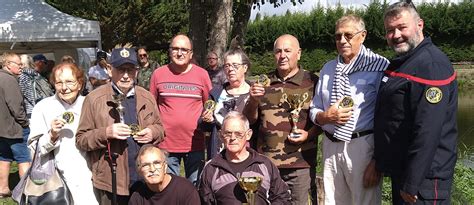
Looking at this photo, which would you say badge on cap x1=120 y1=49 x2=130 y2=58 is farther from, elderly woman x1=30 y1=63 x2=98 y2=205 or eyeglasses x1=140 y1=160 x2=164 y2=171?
eyeglasses x1=140 y1=160 x2=164 y2=171

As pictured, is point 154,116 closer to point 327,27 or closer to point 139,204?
point 139,204

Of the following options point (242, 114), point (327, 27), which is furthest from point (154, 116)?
point (327, 27)

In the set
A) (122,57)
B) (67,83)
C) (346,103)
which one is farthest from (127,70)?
(346,103)

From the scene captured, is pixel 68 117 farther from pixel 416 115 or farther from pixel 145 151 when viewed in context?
pixel 416 115

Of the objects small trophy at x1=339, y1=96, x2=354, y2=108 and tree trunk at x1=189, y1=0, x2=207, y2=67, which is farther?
tree trunk at x1=189, y1=0, x2=207, y2=67

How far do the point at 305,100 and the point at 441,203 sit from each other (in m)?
1.17

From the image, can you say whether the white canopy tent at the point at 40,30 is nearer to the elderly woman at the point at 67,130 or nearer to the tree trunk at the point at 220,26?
the tree trunk at the point at 220,26

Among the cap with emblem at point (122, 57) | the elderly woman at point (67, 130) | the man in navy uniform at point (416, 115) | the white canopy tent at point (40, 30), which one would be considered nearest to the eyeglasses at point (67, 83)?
the elderly woman at point (67, 130)

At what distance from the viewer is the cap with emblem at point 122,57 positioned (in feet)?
11.9

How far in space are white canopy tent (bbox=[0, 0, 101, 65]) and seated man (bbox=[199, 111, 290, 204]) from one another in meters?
7.75

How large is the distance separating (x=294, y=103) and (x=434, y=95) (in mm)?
1090

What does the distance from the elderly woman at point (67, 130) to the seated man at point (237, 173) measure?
809 millimetres

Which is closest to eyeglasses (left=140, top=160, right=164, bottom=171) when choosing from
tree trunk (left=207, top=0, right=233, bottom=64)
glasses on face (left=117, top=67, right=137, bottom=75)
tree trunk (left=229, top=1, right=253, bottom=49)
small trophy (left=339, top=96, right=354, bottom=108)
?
glasses on face (left=117, top=67, right=137, bottom=75)

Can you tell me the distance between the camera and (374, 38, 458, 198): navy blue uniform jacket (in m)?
2.99
